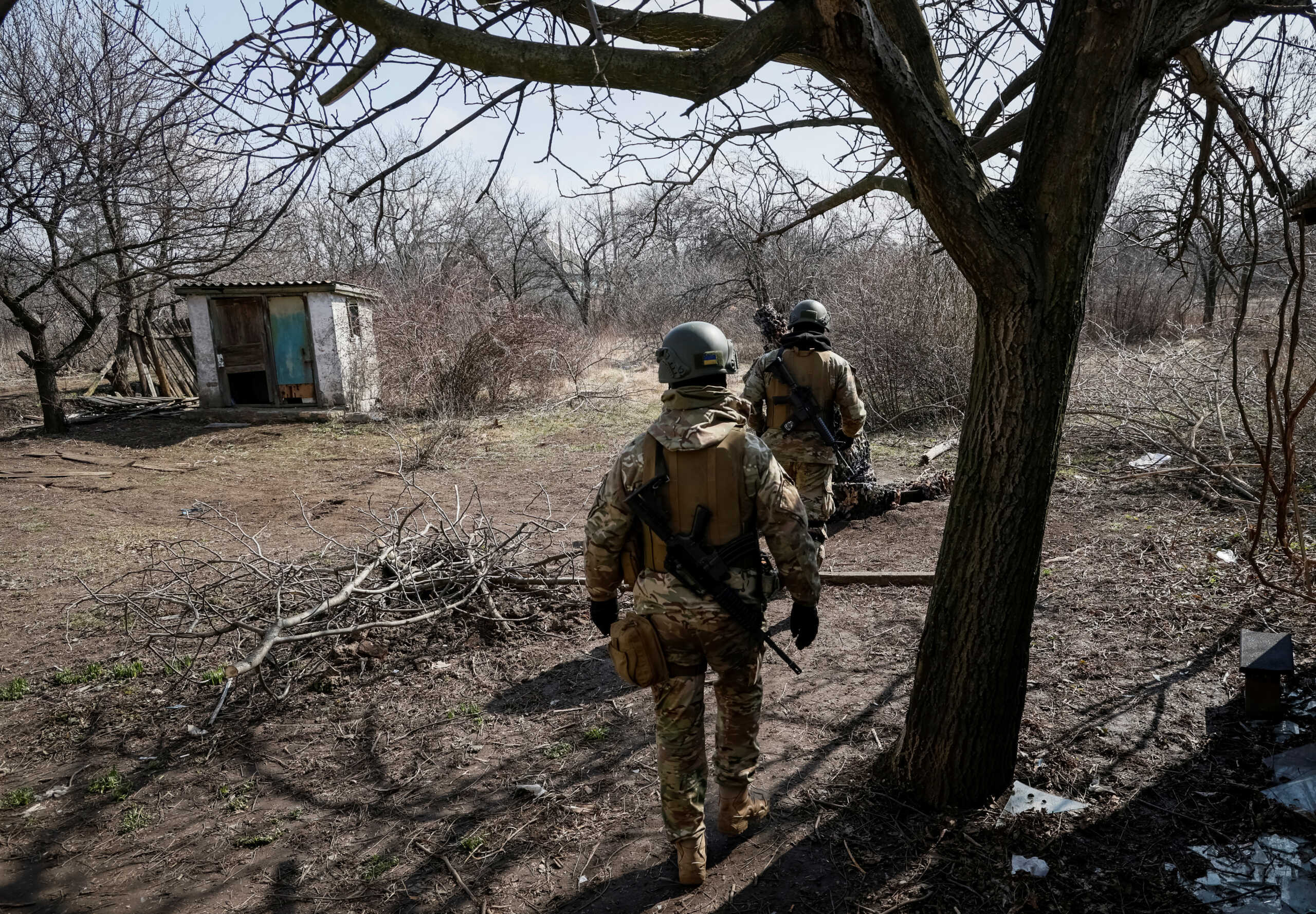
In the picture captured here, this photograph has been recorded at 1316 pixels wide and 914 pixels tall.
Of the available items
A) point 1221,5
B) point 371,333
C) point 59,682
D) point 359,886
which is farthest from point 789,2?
point 371,333

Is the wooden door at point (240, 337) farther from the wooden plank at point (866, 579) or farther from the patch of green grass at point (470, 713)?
the patch of green grass at point (470, 713)

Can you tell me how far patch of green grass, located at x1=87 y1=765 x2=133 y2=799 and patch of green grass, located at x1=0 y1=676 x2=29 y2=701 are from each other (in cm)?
136

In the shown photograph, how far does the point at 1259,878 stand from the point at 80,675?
5.85 meters

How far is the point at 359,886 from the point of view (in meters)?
2.94

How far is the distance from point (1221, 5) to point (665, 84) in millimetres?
1665

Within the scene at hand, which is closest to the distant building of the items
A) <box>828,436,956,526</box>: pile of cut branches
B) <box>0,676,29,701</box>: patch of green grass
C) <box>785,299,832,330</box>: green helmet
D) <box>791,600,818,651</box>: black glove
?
<box>791,600,818,651</box>: black glove

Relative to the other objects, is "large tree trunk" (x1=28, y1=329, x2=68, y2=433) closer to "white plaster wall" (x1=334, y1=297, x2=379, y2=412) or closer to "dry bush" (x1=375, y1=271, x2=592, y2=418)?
"white plaster wall" (x1=334, y1=297, x2=379, y2=412)

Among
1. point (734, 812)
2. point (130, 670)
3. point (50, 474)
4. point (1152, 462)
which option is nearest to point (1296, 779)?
point (734, 812)

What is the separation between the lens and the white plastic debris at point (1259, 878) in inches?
95.5

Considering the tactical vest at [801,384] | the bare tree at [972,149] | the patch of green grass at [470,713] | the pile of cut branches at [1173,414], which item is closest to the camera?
the bare tree at [972,149]

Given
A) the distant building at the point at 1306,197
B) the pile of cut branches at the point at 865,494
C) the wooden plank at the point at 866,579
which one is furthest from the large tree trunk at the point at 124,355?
the distant building at the point at 1306,197

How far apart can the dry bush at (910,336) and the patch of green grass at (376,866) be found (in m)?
9.90

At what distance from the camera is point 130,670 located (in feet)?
15.8

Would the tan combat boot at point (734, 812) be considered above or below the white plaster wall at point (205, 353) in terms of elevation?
below
